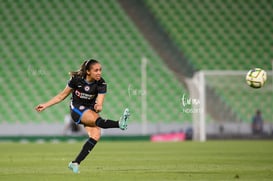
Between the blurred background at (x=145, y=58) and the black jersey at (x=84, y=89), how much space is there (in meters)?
13.9

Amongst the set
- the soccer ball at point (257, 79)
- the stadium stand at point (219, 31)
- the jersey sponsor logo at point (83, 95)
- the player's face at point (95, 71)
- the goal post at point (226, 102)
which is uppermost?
the stadium stand at point (219, 31)

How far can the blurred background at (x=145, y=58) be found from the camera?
2633 centimetres

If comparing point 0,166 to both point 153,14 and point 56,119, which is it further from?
point 153,14

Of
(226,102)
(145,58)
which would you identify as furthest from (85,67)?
(145,58)

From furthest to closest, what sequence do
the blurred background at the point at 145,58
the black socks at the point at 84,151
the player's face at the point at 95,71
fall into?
the blurred background at the point at 145,58
the player's face at the point at 95,71
the black socks at the point at 84,151

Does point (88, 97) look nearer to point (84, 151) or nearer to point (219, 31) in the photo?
point (84, 151)

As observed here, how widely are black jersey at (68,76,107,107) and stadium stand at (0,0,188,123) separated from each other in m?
14.8

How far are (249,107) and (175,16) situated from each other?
582cm

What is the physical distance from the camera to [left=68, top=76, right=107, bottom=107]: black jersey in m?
10.6

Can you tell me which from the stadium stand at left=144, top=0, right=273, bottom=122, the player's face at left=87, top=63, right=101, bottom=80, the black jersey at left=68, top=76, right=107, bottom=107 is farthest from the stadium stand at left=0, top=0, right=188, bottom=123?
the player's face at left=87, top=63, right=101, bottom=80

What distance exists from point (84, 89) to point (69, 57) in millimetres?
17605

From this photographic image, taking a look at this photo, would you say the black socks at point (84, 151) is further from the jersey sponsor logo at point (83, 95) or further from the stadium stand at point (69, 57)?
the stadium stand at point (69, 57)

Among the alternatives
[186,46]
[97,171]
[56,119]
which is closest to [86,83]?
[97,171]

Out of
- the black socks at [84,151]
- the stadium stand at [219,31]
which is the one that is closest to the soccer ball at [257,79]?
the black socks at [84,151]
